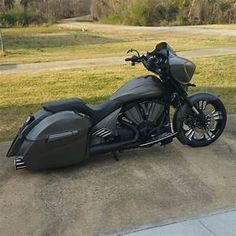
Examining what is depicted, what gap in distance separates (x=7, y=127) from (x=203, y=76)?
5.29 metres

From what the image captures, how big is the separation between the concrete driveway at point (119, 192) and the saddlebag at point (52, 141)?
7.0 inches

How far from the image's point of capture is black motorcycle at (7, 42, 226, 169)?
4266 millimetres

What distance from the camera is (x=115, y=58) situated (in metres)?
14.2

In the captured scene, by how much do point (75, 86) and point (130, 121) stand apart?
487 centimetres

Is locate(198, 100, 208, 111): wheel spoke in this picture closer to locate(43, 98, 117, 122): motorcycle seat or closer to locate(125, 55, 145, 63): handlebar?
locate(125, 55, 145, 63): handlebar

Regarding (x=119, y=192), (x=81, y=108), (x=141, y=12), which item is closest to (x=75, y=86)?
(x=81, y=108)

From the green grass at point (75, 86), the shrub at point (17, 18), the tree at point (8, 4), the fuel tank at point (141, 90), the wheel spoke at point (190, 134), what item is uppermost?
the fuel tank at point (141, 90)

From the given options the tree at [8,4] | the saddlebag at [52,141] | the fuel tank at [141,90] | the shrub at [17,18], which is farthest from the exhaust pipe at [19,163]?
the tree at [8,4]

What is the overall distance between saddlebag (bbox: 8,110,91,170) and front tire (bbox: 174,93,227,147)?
1100mm

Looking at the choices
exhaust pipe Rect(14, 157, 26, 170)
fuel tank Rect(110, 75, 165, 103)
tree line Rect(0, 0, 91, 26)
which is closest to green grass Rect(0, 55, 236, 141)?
exhaust pipe Rect(14, 157, 26, 170)

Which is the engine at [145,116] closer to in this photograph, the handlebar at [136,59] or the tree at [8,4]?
the handlebar at [136,59]

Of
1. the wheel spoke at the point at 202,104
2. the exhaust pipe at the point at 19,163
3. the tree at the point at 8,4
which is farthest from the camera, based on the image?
the tree at the point at 8,4

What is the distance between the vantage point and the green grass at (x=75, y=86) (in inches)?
285

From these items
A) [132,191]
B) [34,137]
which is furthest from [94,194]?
[34,137]
